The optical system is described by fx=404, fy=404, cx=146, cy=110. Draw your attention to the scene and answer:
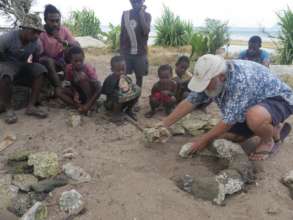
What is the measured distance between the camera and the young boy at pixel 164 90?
4.07 m

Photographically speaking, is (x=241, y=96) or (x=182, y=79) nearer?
(x=241, y=96)

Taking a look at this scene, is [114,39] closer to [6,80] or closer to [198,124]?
[6,80]

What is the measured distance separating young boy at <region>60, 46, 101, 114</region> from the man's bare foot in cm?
162

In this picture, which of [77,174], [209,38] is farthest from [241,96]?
[209,38]

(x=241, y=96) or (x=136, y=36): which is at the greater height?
(x=136, y=36)

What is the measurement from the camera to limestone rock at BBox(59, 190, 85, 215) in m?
2.55

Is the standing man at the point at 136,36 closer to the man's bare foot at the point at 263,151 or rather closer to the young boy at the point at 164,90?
the young boy at the point at 164,90

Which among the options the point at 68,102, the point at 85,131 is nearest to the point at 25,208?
the point at 85,131

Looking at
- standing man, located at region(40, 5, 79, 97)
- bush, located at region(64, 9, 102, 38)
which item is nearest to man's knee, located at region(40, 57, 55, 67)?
standing man, located at region(40, 5, 79, 97)

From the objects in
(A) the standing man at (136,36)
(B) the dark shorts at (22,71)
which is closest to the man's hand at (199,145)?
(A) the standing man at (136,36)

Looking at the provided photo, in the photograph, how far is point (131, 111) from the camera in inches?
164

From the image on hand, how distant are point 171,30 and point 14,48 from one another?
7.84m

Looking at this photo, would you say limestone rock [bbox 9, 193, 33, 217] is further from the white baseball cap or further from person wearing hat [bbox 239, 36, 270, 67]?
person wearing hat [bbox 239, 36, 270, 67]

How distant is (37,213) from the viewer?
251 centimetres
